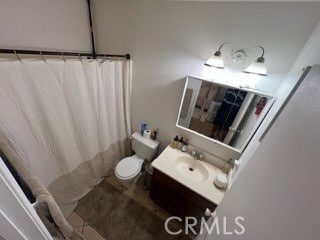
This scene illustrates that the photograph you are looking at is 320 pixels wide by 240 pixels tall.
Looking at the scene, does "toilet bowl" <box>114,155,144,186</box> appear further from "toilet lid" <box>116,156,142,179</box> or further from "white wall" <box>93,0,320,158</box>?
"white wall" <box>93,0,320,158</box>

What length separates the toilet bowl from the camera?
1.75 m

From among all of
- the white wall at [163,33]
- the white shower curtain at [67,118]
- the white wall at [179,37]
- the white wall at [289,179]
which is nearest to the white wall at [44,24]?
the white wall at [163,33]

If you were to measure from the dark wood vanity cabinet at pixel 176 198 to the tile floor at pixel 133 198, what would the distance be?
122mm

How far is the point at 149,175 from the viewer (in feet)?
6.32

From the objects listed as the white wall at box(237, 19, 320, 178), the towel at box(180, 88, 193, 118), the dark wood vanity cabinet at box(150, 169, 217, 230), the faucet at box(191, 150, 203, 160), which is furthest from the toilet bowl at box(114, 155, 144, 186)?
the white wall at box(237, 19, 320, 178)

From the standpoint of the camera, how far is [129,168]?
1.86 m

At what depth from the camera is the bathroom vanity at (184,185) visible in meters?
1.37

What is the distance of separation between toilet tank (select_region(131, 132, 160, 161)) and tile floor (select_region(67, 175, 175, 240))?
40 centimetres

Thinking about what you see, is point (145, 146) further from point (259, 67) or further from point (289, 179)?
point (289, 179)

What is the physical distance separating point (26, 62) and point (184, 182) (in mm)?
1579

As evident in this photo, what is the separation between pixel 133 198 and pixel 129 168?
0.41m

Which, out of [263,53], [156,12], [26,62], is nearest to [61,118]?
[26,62]

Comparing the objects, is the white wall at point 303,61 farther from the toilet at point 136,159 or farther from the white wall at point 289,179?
the toilet at point 136,159

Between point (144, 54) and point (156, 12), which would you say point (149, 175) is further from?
point (156, 12)
